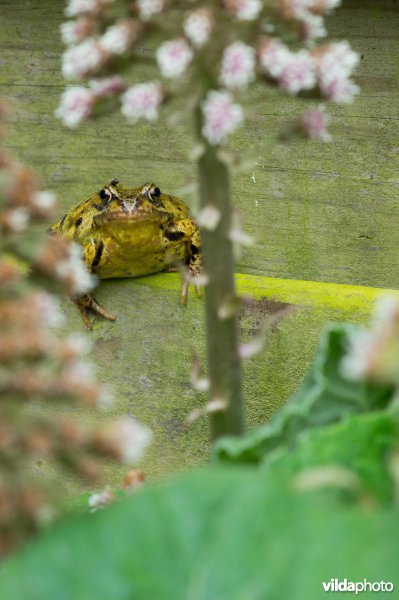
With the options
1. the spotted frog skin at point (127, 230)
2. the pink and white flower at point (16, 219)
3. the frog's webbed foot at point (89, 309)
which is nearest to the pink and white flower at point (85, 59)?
the pink and white flower at point (16, 219)

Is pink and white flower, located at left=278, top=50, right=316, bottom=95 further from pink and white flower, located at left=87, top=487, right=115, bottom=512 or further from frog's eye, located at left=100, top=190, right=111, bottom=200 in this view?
frog's eye, located at left=100, top=190, right=111, bottom=200

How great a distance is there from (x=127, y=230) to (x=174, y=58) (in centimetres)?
220

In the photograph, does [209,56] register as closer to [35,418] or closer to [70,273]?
[70,273]

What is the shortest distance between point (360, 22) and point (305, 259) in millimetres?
783

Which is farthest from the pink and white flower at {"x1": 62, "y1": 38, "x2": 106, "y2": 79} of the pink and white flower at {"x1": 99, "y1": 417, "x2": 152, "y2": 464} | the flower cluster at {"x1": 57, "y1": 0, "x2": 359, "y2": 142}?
the pink and white flower at {"x1": 99, "y1": 417, "x2": 152, "y2": 464}

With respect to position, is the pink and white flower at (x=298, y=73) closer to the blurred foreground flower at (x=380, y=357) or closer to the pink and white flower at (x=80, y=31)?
the pink and white flower at (x=80, y=31)

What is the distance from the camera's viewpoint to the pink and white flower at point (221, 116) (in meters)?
1.00

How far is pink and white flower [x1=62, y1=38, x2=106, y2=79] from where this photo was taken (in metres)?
1.06

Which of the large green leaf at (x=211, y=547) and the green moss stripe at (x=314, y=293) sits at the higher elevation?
the large green leaf at (x=211, y=547)

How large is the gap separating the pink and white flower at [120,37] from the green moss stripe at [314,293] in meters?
1.19

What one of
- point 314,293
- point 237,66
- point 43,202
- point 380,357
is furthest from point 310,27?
point 314,293

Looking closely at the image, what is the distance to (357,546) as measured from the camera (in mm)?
744

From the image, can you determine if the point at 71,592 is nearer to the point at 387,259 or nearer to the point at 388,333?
the point at 388,333

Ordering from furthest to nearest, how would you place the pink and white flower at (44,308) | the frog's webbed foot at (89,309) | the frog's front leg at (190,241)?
the frog's front leg at (190,241) < the frog's webbed foot at (89,309) < the pink and white flower at (44,308)
